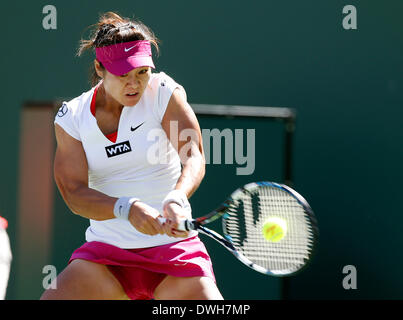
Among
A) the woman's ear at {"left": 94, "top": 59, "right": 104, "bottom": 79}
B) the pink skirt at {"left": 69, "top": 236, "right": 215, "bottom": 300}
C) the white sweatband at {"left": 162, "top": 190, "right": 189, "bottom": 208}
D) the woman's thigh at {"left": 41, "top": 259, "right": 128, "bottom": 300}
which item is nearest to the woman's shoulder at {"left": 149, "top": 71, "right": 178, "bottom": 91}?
the woman's ear at {"left": 94, "top": 59, "right": 104, "bottom": 79}

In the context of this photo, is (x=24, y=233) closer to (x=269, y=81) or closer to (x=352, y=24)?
(x=269, y=81)

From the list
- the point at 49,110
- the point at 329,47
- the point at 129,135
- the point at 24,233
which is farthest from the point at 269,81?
the point at 129,135

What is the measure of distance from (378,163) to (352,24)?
0.88m

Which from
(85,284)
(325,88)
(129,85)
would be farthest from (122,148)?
(325,88)

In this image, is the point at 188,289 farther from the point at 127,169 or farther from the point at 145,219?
the point at 127,169

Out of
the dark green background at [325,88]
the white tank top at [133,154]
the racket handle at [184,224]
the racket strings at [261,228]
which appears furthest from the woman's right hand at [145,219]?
the dark green background at [325,88]

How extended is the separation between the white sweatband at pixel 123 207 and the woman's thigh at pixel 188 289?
28cm

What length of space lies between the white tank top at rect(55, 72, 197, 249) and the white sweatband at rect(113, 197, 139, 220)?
0.49 feet

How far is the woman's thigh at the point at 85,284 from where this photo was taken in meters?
2.36

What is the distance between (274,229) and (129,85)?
677 mm

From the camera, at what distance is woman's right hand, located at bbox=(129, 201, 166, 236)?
7.33ft

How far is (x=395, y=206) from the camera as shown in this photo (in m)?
4.50

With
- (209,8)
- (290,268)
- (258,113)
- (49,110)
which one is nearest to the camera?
(290,268)

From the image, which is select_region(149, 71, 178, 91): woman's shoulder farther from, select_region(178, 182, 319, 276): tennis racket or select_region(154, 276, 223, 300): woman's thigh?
select_region(154, 276, 223, 300): woman's thigh
